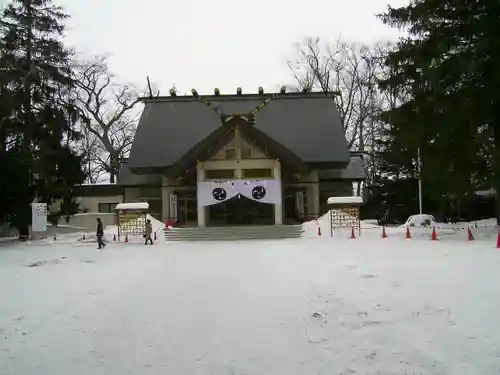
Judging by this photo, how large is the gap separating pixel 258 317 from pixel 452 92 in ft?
54.9

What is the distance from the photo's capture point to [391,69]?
78.8ft

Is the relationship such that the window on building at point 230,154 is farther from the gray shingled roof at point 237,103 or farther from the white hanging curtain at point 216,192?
the gray shingled roof at point 237,103

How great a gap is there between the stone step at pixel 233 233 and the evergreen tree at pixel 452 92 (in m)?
6.91

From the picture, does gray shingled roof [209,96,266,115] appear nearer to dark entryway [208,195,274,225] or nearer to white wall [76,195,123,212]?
dark entryway [208,195,274,225]

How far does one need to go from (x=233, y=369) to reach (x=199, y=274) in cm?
727

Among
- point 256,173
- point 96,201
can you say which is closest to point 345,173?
point 256,173

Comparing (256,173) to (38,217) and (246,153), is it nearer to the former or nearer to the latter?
(246,153)

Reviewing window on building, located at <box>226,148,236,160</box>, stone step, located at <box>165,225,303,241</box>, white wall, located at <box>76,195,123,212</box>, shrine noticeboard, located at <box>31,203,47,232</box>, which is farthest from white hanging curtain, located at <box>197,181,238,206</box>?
white wall, located at <box>76,195,123,212</box>

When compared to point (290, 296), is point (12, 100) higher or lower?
higher

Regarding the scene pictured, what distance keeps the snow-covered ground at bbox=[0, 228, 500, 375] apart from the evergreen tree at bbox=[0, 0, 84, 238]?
11.8 m

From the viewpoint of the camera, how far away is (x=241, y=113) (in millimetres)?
38812

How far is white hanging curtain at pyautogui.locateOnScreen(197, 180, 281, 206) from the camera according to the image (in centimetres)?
2856

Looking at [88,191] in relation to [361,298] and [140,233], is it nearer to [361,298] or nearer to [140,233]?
[140,233]

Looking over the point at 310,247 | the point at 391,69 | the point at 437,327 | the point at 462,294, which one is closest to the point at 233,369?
the point at 437,327
